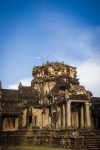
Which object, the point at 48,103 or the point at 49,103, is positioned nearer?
the point at 49,103

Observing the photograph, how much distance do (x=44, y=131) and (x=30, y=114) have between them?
3.87 meters

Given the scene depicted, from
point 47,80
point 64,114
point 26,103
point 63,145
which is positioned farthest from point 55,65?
point 63,145

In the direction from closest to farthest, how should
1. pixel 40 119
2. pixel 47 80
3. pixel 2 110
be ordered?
1. pixel 2 110
2. pixel 40 119
3. pixel 47 80

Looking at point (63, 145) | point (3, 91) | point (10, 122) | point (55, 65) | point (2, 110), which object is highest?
point (55, 65)

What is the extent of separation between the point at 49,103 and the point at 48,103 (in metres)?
0.59

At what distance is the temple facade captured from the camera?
22.9 metres

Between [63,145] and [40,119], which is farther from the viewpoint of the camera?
[40,119]

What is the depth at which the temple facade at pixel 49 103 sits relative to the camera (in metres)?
22.9

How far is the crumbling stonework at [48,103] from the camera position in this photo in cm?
2294

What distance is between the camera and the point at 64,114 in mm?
22312

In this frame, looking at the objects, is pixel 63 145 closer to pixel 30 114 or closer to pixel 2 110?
pixel 30 114

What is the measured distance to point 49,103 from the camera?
2797cm

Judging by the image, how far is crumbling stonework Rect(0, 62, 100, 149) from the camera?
→ 22.9m

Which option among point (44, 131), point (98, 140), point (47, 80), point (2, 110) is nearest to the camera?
point (98, 140)
